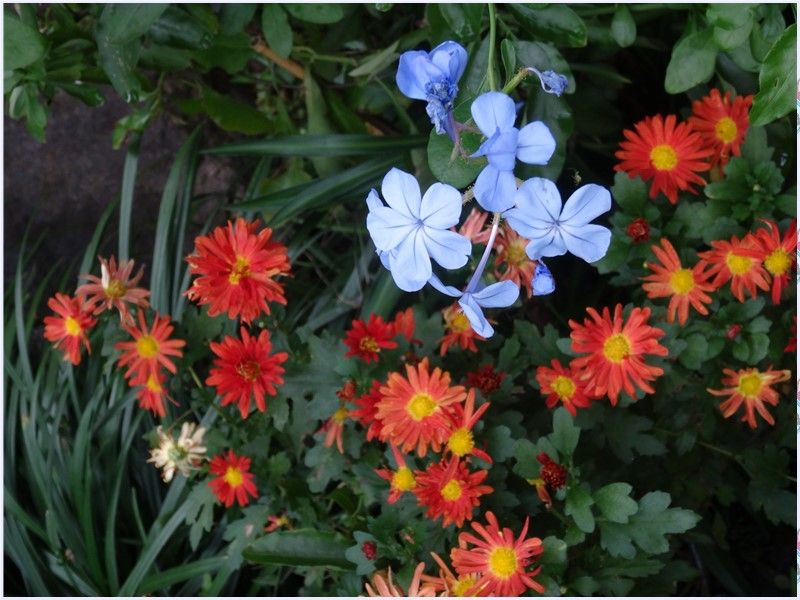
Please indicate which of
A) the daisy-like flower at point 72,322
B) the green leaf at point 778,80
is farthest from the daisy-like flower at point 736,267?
the daisy-like flower at point 72,322

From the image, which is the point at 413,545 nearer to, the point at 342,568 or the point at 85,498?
the point at 342,568

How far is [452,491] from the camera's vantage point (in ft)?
2.93

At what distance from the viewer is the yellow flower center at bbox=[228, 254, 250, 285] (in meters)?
0.93

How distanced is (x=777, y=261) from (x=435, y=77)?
543mm

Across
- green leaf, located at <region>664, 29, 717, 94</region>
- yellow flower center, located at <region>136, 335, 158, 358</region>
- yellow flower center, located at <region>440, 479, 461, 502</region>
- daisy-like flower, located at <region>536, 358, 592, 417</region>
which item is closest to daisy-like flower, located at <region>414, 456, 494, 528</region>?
yellow flower center, located at <region>440, 479, 461, 502</region>

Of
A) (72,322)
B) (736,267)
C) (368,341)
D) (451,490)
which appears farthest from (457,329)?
(72,322)

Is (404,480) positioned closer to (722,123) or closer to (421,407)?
(421,407)

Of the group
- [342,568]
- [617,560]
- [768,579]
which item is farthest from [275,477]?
[768,579]

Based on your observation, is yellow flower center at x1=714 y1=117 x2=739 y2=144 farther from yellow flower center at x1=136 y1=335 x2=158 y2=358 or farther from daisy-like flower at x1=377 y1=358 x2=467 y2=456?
yellow flower center at x1=136 y1=335 x2=158 y2=358

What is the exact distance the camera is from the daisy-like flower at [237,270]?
93cm

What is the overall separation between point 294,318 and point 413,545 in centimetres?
57

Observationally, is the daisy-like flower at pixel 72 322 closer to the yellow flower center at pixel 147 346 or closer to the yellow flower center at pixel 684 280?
the yellow flower center at pixel 147 346

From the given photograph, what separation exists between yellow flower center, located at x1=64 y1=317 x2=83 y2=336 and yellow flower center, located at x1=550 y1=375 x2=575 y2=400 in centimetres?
57

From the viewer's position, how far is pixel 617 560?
0.94 metres
